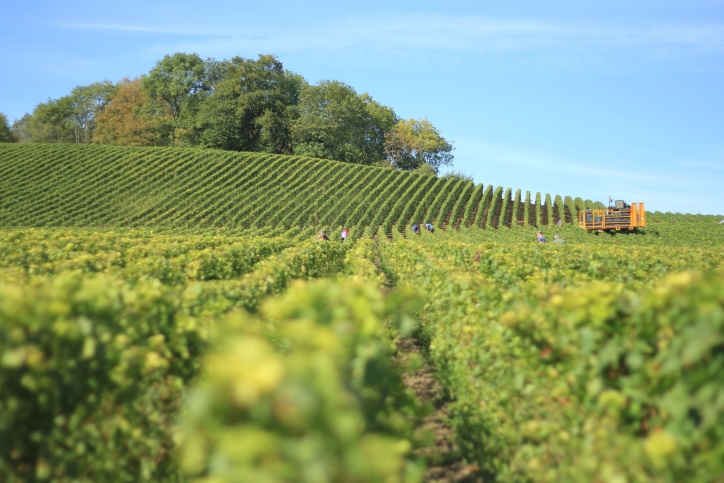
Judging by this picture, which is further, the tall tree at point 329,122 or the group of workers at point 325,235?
the tall tree at point 329,122

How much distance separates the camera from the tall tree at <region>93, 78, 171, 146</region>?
81188 millimetres

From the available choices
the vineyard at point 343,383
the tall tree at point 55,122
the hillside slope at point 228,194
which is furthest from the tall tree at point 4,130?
the vineyard at point 343,383

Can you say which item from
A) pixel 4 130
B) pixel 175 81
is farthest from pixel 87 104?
pixel 175 81

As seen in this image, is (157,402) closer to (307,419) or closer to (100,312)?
(100,312)

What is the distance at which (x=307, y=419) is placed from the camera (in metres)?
2.03

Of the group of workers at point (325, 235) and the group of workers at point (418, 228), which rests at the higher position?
the group of workers at point (418, 228)

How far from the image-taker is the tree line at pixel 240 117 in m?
72.4

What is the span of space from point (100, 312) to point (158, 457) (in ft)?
3.74

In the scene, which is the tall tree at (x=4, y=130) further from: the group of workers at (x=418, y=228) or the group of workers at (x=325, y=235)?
the group of workers at (x=325, y=235)

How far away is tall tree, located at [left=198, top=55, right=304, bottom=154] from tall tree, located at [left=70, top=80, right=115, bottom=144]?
36.3 metres

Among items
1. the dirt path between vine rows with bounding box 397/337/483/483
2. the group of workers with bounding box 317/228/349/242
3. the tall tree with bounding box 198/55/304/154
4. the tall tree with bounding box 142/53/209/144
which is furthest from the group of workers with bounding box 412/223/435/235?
the tall tree with bounding box 142/53/209/144

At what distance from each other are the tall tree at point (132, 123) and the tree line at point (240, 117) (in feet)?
0.45

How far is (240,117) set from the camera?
70.9 metres

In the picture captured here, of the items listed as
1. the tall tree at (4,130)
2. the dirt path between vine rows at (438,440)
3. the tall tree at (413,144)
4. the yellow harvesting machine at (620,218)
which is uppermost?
the tall tree at (413,144)
